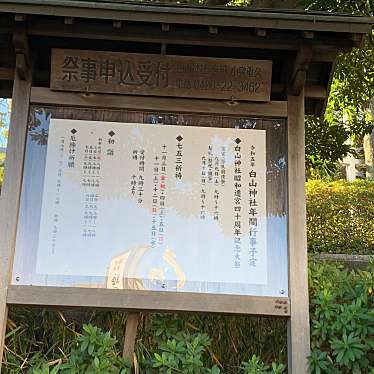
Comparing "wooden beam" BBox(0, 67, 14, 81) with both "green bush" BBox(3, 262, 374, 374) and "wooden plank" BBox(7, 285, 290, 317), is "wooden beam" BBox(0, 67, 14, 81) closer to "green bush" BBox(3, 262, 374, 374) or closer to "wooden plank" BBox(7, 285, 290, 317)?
"wooden plank" BBox(7, 285, 290, 317)

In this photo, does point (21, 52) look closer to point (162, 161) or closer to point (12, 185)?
point (12, 185)

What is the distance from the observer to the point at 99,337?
3535 millimetres

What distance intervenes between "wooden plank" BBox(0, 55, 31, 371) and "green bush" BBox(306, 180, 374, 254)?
190 inches

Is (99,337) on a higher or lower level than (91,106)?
lower

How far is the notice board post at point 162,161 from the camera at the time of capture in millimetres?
3668

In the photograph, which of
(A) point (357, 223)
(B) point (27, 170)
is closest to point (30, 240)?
(B) point (27, 170)

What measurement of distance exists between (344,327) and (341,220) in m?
4.67

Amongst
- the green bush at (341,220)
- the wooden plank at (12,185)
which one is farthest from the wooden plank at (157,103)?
the green bush at (341,220)

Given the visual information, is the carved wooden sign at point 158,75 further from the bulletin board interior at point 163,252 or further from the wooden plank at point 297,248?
the wooden plank at point 297,248

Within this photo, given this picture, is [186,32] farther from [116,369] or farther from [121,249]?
[116,369]

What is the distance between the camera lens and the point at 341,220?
7.96 metres

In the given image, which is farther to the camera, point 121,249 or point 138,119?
point 138,119

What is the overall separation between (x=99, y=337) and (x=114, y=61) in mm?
2124

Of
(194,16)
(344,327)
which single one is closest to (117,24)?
(194,16)
